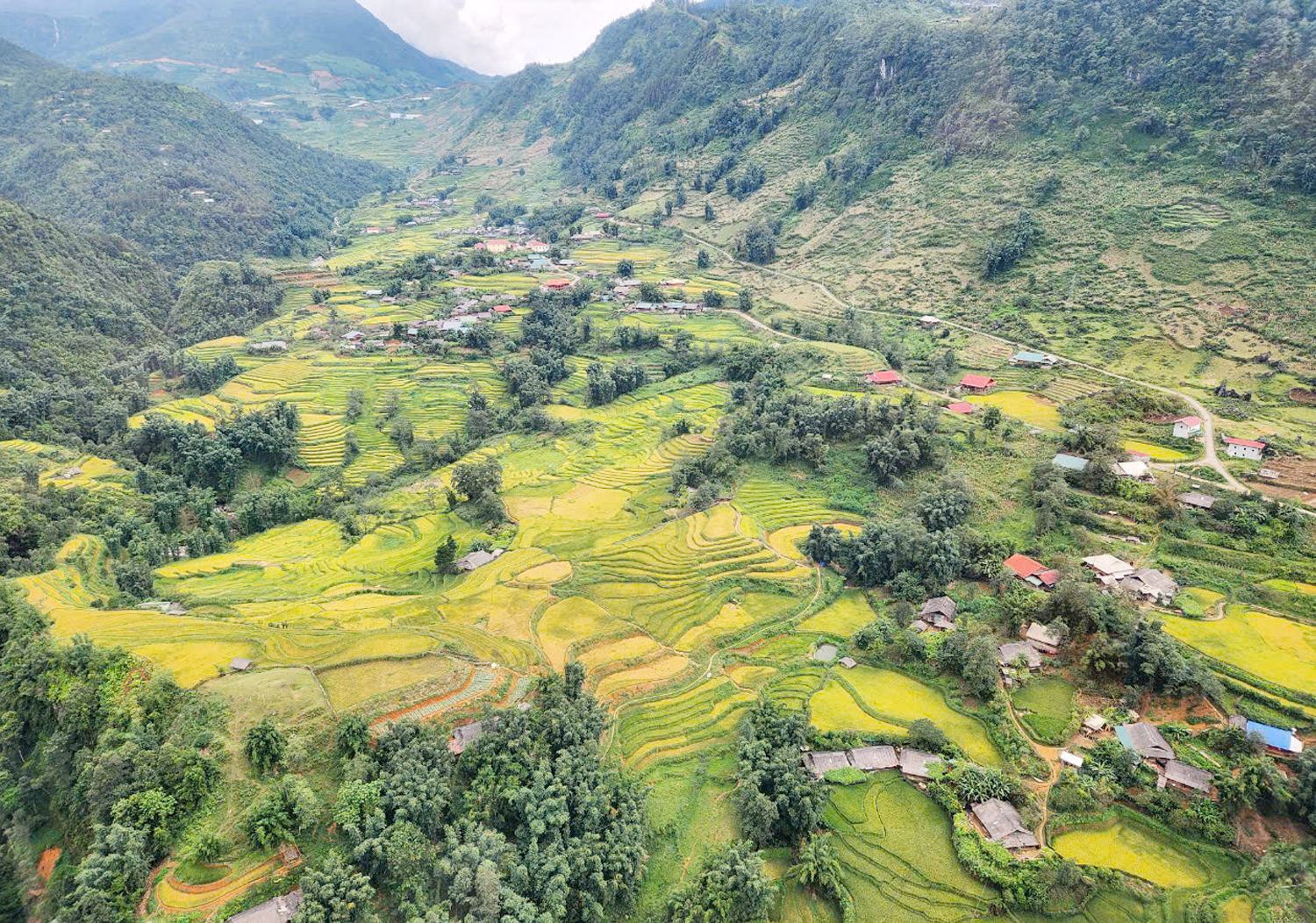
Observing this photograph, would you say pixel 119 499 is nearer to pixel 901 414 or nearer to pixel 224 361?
pixel 224 361

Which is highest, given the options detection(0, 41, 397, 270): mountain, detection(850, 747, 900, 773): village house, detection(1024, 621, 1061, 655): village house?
detection(0, 41, 397, 270): mountain

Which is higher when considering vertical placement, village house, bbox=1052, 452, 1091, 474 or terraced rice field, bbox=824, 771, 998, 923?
village house, bbox=1052, 452, 1091, 474

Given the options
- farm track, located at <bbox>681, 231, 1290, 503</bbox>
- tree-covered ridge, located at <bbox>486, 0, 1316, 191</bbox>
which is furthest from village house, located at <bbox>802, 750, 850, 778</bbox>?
tree-covered ridge, located at <bbox>486, 0, 1316, 191</bbox>

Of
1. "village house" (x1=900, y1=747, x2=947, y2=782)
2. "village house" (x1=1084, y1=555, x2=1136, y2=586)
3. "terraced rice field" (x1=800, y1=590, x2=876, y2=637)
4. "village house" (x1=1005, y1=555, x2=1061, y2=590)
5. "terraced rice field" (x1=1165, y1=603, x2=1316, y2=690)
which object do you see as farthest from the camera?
"terraced rice field" (x1=800, y1=590, x2=876, y2=637)

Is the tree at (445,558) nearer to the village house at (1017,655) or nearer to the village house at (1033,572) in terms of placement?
the village house at (1017,655)

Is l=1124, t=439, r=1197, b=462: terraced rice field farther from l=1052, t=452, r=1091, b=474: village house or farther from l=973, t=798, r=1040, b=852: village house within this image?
l=973, t=798, r=1040, b=852: village house

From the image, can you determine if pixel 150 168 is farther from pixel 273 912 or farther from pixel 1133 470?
pixel 1133 470

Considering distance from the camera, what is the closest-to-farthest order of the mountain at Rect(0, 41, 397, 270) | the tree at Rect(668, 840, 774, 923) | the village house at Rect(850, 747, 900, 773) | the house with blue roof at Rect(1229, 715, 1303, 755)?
the tree at Rect(668, 840, 774, 923) → the house with blue roof at Rect(1229, 715, 1303, 755) → the village house at Rect(850, 747, 900, 773) → the mountain at Rect(0, 41, 397, 270)
